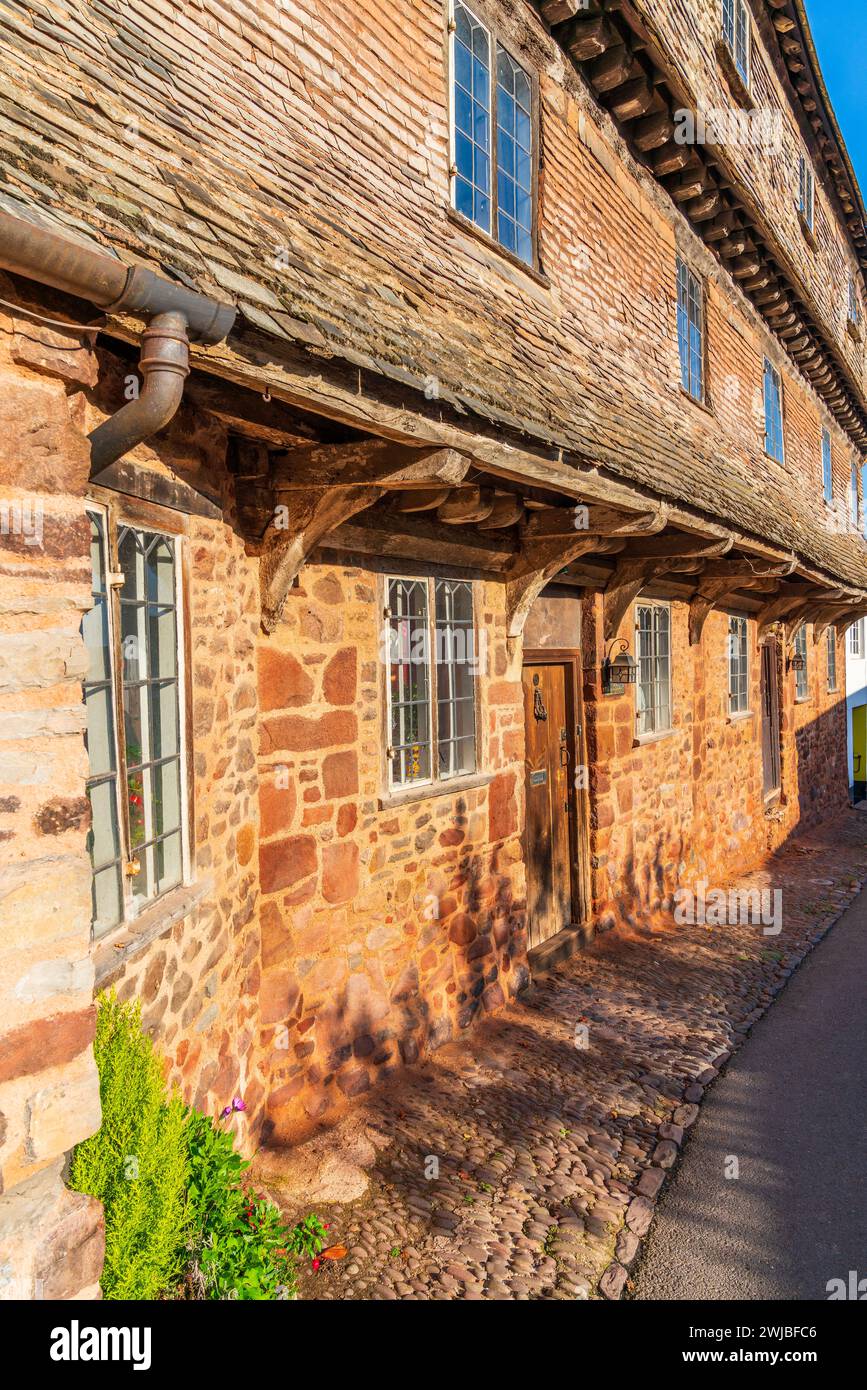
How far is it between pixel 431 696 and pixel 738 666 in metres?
7.47

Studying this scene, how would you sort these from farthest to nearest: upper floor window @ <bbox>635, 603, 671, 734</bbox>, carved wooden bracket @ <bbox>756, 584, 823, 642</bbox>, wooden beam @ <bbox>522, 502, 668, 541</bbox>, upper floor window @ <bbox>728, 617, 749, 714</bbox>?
carved wooden bracket @ <bbox>756, 584, 823, 642</bbox>
upper floor window @ <bbox>728, 617, 749, 714</bbox>
upper floor window @ <bbox>635, 603, 671, 734</bbox>
wooden beam @ <bbox>522, 502, 668, 541</bbox>

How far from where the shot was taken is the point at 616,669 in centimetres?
770

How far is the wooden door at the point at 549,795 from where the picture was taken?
7.10 meters

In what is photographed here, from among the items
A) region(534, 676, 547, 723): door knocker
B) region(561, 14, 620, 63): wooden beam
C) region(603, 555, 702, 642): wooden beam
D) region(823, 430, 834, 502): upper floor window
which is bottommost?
region(534, 676, 547, 723): door knocker

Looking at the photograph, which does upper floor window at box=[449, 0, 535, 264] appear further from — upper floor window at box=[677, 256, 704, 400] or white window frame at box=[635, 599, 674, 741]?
white window frame at box=[635, 599, 674, 741]

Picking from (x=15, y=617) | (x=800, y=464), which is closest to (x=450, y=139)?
(x=15, y=617)

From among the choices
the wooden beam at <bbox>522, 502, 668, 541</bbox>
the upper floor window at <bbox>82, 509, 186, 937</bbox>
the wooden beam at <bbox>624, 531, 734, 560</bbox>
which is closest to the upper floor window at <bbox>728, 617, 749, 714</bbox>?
the wooden beam at <bbox>624, 531, 734, 560</bbox>

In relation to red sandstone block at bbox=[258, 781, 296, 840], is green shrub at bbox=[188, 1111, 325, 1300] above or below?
below

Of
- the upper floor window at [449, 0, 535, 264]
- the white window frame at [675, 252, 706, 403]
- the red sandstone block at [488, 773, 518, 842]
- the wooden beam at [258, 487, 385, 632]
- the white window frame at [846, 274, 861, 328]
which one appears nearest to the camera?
the wooden beam at [258, 487, 385, 632]

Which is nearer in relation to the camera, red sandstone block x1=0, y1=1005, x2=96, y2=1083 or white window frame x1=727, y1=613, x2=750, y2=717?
red sandstone block x1=0, y1=1005, x2=96, y2=1083

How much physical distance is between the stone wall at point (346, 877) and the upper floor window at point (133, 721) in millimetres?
891

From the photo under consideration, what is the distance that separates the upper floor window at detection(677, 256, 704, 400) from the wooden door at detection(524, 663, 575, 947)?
13.5 feet

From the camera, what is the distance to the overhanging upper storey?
281 inches
